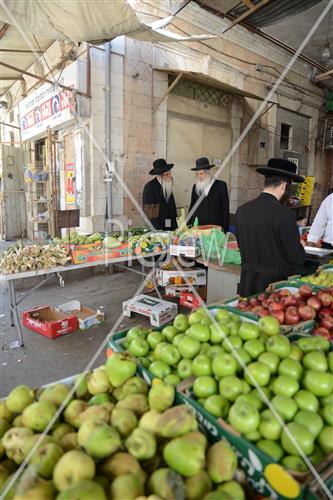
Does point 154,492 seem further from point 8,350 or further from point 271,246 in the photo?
point 8,350

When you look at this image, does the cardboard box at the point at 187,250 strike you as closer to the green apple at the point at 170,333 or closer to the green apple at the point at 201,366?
the green apple at the point at 170,333

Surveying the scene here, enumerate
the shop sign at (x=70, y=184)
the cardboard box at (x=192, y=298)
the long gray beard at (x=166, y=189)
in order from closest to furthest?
the cardboard box at (x=192, y=298), the long gray beard at (x=166, y=189), the shop sign at (x=70, y=184)

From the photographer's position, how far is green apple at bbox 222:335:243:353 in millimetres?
1483

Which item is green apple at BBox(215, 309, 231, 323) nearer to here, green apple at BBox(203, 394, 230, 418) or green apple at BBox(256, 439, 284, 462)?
green apple at BBox(203, 394, 230, 418)

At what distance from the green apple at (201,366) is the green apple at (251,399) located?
0.63 feet

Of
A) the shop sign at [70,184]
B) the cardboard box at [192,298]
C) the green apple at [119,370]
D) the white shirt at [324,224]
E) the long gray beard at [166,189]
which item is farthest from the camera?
the shop sign at [70,184]

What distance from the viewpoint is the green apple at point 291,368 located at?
4.39 feet

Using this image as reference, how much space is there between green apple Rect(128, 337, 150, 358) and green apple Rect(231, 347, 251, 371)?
415 millimetres

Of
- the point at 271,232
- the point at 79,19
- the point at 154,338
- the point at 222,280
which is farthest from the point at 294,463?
the point at 79,19

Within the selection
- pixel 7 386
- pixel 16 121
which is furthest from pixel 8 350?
pixel 16 121

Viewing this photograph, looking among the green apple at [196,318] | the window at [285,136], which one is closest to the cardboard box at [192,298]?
the green apple at [196,318]

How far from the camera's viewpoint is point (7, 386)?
2975mm

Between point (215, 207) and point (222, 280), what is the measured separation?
166 cm

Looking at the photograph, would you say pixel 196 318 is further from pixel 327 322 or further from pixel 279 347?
pixel 327 322
